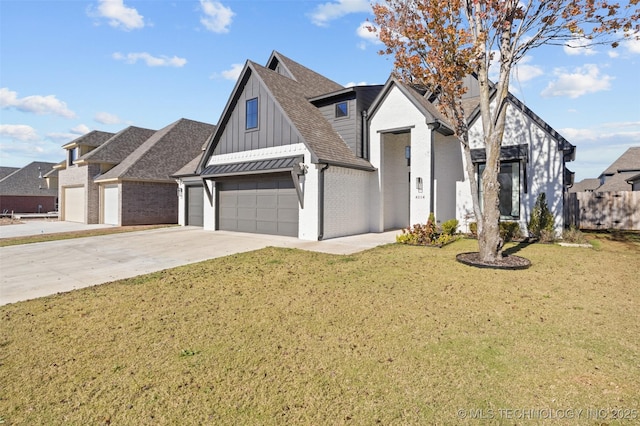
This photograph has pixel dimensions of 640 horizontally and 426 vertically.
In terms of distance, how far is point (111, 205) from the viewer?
23.3 metres

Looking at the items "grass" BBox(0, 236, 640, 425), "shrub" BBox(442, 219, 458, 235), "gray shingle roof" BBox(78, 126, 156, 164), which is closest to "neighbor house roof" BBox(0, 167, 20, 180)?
"gray shingle roof" BBox(78, 126, 156, 164)

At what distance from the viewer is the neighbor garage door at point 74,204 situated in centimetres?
2548

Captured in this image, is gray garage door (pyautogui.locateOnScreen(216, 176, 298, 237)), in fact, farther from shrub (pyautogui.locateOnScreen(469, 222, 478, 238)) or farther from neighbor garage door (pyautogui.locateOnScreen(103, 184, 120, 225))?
neighbor garage door (pyautogui.locateOnScreen(103, 184, 120, 225))

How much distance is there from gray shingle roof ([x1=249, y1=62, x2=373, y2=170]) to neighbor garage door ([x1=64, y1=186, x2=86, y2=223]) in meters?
19.3

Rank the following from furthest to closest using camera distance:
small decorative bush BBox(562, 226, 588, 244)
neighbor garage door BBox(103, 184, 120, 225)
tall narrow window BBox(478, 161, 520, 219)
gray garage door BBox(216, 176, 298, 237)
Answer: neighbor garage door BBox(103, 184, 120, 225)
gray garage door BBox(216, 176, 298, 237)
tall narrow window BBox(478, 161, 520, 219)
small decorative bush BBox(562, 226, 588, 244)

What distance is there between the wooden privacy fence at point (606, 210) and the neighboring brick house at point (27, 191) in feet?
176

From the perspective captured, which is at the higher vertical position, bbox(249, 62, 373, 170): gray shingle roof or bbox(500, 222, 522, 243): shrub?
bbox(249, 62, 373, 170): gray shingle roof

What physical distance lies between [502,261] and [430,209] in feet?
18.6

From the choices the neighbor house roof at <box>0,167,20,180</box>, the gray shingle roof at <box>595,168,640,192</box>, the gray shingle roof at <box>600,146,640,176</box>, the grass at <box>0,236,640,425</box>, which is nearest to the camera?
the grass at <box>0,236,640,425</box>

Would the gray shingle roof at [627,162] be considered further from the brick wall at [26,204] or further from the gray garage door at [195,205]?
the brick wall at [26,204]

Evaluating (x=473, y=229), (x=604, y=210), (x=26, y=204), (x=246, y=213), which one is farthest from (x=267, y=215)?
(x=26, y=204)

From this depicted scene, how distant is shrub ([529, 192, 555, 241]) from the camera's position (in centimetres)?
1235

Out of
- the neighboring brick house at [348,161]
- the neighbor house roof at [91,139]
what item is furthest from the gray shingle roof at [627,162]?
the neighbor house roof at [91,139]

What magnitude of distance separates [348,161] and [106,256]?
33.0 ft
